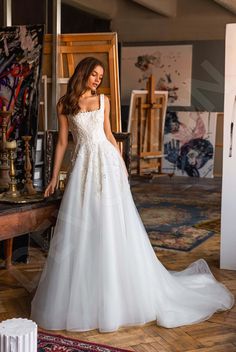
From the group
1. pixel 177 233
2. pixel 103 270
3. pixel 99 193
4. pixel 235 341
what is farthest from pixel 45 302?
pixel 177 233

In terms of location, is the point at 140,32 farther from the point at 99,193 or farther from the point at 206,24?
the point at 99,193

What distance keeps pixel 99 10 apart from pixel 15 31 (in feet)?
19.0

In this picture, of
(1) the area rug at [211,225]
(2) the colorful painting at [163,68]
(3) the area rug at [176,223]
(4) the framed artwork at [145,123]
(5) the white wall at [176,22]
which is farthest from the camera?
(2) the colorful painting at [163,68]

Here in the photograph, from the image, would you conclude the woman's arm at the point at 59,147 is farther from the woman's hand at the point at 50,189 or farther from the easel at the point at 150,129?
the easel at the point at 150,129

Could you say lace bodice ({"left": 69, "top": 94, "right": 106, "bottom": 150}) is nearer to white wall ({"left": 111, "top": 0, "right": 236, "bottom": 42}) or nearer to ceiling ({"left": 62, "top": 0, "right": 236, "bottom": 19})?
ceiling ({"left": 62, "top": 0, "right": 236, "bottom": 19})

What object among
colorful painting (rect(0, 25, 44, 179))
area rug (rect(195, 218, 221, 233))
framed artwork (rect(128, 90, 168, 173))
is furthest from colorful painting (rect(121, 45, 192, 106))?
colorful painting (rect(0, 25, 44, 179))

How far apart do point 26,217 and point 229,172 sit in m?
1.76

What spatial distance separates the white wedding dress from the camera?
3.08 metres

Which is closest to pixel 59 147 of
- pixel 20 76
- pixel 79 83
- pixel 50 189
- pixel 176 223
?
pixel 50 189

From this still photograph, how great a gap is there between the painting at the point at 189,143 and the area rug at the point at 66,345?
757cm

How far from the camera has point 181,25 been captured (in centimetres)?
1083

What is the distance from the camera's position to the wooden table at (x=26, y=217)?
2934 mm

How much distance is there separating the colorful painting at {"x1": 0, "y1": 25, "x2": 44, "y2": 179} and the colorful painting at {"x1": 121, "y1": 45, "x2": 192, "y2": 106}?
237 inches

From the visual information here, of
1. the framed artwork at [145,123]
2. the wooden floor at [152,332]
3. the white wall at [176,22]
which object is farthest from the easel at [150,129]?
the wooden floor at [152,332]
